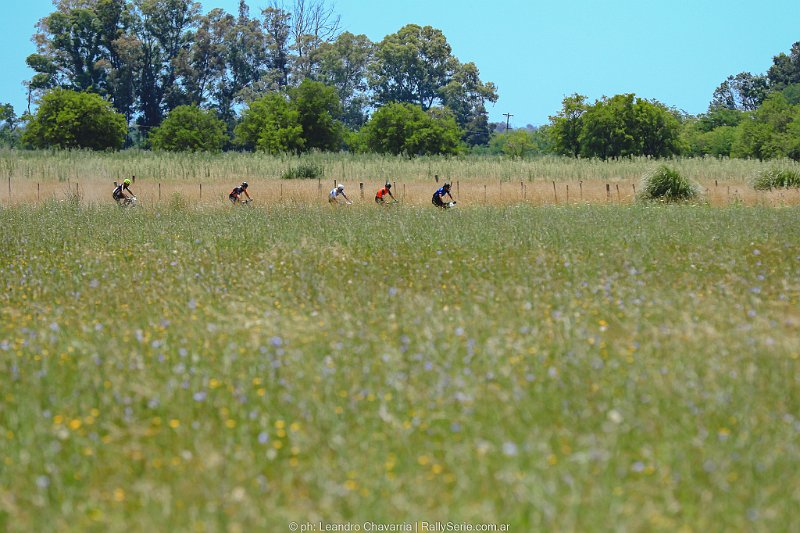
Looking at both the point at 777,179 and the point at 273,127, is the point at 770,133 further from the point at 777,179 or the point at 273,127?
the point at 777,179

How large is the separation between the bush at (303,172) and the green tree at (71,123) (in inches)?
961

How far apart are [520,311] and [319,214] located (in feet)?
46.1

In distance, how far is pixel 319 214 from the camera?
22.9 m

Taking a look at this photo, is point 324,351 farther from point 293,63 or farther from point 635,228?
point 293,63

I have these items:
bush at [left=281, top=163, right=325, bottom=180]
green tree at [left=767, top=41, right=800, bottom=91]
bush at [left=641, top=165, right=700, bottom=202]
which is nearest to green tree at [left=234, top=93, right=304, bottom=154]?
bush at [left=281, top=163, right=325, bottom=180]

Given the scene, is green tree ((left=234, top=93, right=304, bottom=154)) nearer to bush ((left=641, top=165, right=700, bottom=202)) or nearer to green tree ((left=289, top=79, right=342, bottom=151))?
green tree ((left=289, top=79, right=342, bottom=151))

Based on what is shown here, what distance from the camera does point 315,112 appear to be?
64125mm

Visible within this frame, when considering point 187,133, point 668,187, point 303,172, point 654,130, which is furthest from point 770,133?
point 187,133


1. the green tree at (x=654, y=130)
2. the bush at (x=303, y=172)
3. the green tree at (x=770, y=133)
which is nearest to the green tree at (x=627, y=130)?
the green tree at (x=654, y=130)

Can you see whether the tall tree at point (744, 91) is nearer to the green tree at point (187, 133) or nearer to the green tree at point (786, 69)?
the green tree at point (786, 69)

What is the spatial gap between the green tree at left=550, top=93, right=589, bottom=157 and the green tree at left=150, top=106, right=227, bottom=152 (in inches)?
968

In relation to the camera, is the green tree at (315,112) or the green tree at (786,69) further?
the green tree at (786,69)

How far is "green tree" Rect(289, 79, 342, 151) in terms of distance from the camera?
210ft

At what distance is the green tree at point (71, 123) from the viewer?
61844 millimetres
